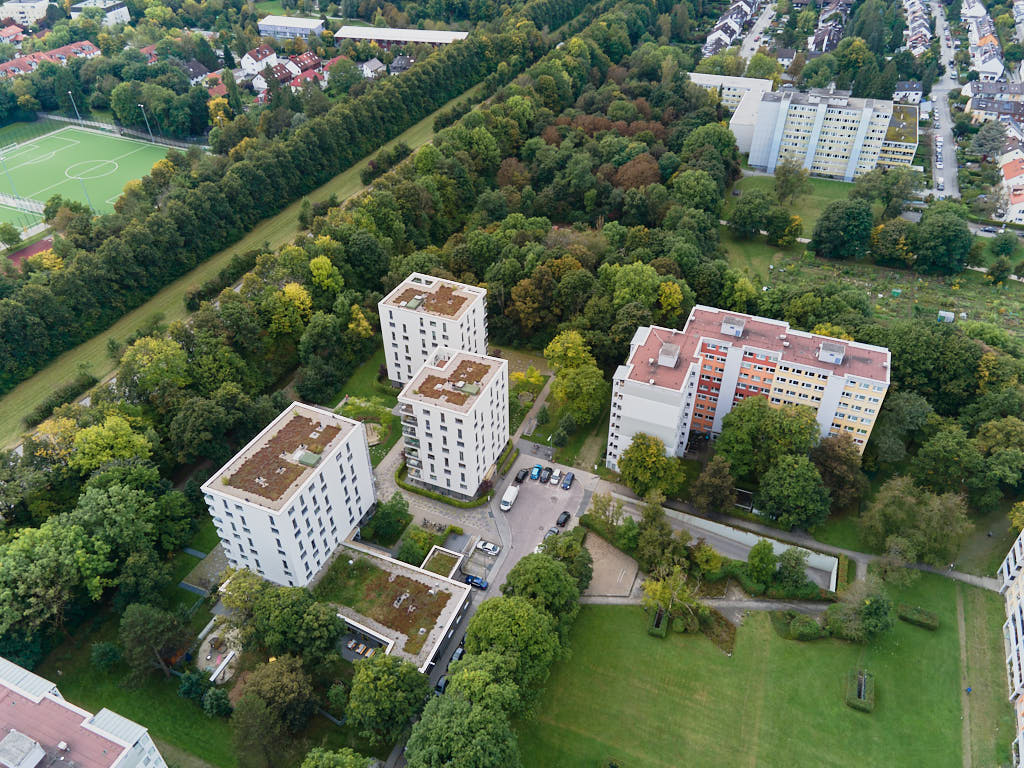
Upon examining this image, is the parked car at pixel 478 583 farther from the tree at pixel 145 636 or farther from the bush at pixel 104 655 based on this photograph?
the bush at pixel 104 655

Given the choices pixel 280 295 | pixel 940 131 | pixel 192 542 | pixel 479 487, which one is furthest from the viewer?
pixel 940 131

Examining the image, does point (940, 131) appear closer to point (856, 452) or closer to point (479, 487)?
point (856, 452)

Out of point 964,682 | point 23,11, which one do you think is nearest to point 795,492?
point 964,682

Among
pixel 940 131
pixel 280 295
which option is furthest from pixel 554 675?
pixel 940 131

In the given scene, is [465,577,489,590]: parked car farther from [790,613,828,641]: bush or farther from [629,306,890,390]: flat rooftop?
[790,613,828,641]: bush

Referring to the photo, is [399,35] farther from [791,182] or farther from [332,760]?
[332,760]

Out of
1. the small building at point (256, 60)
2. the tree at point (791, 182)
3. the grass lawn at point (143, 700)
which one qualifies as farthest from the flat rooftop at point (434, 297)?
the small building at point (256, 60)
